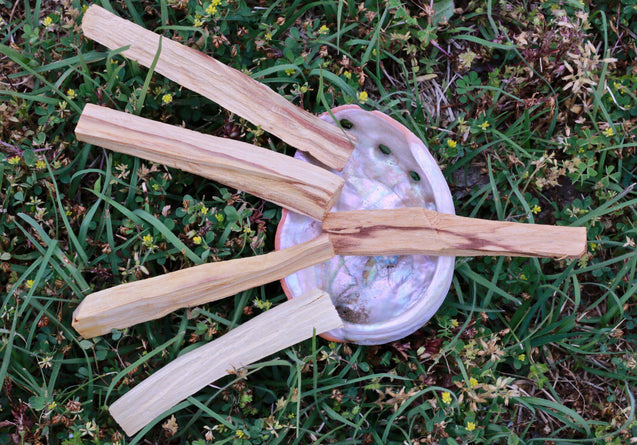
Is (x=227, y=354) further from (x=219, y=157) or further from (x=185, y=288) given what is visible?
(x=219, y=157)

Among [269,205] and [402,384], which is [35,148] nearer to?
[269,205]

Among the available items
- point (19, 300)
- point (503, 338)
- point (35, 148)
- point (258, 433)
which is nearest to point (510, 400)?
point (503, 338)

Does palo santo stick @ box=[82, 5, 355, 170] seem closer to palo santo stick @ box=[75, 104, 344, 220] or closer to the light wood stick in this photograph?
palo santo stick @ box=[75, 104, 344, 220]

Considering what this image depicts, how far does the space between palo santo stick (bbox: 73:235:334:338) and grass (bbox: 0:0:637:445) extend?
2.7 inches

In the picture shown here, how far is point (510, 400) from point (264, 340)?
2.32 ft

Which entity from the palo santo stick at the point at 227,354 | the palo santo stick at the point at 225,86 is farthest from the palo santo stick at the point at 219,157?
the palo santo stick at the point at 227,354

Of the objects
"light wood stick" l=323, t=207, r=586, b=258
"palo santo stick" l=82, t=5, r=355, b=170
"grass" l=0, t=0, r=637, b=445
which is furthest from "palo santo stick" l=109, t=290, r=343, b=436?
"palo santo stick" l=82, t=5, r=355, b=170

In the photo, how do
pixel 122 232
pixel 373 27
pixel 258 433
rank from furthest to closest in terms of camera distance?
pixel 373 27
pixel 122 232
pixel 258 433

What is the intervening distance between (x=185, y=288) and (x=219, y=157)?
0.34 metres

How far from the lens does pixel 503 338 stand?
1.70 metres

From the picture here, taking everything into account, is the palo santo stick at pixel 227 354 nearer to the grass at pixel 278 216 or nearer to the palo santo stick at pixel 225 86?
the grass at pixel 278 216

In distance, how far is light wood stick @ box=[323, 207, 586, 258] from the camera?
1.51 m

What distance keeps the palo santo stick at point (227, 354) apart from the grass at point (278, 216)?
0.15ft

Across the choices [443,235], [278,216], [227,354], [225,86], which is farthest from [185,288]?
[443,235]
